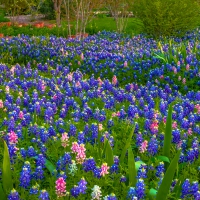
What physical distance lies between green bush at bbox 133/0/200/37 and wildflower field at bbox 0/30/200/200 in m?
5.11

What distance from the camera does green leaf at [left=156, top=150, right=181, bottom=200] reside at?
278 cm

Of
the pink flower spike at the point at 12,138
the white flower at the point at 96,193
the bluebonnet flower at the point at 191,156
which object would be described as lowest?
the bluebonnet flower at the point at 191,156

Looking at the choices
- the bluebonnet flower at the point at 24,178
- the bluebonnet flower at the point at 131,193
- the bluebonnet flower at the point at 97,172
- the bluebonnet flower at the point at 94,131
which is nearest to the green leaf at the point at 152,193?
the bluebonnet flower at the point at 131,193

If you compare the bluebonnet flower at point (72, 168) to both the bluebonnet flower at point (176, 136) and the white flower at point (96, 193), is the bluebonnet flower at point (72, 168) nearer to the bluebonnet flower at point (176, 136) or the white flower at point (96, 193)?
the white flower at point (96, 193)

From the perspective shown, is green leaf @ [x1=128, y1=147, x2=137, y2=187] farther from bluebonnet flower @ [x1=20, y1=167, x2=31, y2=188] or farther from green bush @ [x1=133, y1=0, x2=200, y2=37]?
green bush @ [x1=133, y1=0, x2=200, y2=37]

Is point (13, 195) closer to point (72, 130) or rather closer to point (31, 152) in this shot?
point (31, 152)

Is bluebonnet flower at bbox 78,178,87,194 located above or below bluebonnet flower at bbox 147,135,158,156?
above

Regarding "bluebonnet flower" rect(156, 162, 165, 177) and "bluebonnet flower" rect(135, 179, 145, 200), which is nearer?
"bluebonnet flower" rect(135, 179, 145, 200)

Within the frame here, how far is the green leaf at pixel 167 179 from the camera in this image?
2.78 meters

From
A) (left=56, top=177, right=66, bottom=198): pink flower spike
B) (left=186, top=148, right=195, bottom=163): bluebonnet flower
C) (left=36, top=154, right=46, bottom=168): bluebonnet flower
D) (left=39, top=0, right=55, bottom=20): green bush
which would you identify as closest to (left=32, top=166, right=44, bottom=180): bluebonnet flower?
(left=36, top=154, right=46, bottom=168): bluebonnet flower

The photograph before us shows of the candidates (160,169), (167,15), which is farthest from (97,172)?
(167,15)

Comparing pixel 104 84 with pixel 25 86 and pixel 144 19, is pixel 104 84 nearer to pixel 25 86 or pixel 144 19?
pixel 25 86

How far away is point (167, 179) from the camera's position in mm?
2793

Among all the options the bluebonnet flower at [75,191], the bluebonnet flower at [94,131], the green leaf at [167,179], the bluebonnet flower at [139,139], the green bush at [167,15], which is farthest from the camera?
the green bush at [167,15]
